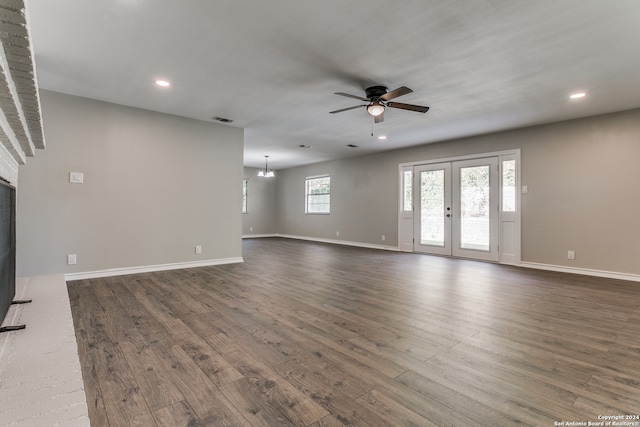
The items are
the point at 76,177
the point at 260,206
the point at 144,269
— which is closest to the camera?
the point at 76,177

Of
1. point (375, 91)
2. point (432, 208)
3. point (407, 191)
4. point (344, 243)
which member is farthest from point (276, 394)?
point (344, 243)

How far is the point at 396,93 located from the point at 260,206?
8071 mm

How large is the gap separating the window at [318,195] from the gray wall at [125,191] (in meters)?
4.20

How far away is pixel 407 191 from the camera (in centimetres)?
722

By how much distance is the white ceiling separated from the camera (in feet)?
7.54

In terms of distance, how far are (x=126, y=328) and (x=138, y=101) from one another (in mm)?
3220

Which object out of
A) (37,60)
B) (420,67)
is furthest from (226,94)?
(420,67)

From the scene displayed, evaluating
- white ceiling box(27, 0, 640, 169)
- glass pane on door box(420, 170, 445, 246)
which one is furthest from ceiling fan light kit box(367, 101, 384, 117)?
glass pane on door box(420, 170, 445, 246)

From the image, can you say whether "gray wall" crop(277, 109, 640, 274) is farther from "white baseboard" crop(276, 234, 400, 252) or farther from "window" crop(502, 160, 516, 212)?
"white baseboard" crop(276, 234, 400, 252)

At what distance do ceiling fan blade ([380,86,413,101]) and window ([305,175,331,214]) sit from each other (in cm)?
582

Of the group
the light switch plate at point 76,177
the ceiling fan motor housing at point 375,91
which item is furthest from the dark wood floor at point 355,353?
the ceiling fan motor housing at point 375,91

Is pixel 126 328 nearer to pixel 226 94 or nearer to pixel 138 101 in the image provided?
pixel 226 94

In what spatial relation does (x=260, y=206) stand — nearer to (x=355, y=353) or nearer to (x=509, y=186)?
(x=509, y=186)

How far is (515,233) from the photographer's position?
5445 millimetres
